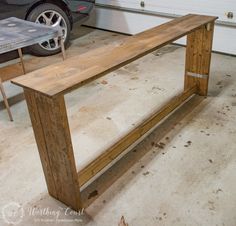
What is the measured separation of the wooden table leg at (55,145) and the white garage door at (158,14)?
293 cm

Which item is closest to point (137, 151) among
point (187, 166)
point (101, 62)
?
point (187, 166)

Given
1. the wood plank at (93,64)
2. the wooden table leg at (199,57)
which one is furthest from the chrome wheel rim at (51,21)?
the wood plank at (93,64)

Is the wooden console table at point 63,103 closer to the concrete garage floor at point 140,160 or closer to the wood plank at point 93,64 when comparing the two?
the wood plank at point 93,64

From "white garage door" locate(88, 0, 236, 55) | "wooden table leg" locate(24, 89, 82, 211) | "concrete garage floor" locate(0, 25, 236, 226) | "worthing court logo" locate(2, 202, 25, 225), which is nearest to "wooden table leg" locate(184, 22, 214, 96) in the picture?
"concrete garage floor" locate(0, 25, 236, 226)

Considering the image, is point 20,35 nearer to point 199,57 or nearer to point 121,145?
point 121,145

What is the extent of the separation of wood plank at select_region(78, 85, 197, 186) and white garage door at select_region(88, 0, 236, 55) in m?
1.49

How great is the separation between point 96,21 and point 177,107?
9.55 ft

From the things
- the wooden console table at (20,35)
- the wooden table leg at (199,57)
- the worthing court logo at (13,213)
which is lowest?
the worthing court logo at (13,213)

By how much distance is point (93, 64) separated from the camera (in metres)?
1.73

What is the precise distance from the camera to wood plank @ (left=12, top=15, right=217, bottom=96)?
148 centimetres

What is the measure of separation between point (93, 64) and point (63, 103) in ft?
1.33

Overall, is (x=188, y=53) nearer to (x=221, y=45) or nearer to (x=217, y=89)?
(x=217, y=89)

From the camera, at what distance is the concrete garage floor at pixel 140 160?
1728 millimetres

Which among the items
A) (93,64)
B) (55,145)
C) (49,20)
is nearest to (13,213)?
(55,145)
